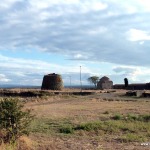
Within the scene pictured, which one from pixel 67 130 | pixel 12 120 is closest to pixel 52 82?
pixel 67 130

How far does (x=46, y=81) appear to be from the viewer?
70938mm

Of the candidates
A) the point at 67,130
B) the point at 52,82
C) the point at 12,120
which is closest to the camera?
the point at 12,120

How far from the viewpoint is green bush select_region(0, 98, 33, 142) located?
37.1 ft

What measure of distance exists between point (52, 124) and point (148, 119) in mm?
5873

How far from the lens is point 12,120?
38.2ft

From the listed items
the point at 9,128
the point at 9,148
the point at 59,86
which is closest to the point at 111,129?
the point at 9,128

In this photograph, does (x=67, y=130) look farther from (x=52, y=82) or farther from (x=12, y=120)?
(x=52, y=82)

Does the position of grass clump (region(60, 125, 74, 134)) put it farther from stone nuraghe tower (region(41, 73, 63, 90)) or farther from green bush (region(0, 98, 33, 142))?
stone nuraghe tower (region(41, 73, 63, 90))

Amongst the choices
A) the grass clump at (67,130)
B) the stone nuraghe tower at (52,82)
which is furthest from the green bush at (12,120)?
the stone nuraghe tower at (52,82)

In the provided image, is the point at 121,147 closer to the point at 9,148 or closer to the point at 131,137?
the point at 131,137

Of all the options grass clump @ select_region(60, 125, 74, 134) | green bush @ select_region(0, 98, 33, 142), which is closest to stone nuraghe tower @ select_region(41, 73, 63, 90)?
grass clump @ select_region(60, 125, 74, 134)

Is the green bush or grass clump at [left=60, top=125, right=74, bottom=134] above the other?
the green bush

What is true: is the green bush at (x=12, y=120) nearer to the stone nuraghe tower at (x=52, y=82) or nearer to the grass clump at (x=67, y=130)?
the grass clump at (x=67, y=130)

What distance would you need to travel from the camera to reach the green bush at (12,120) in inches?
446
